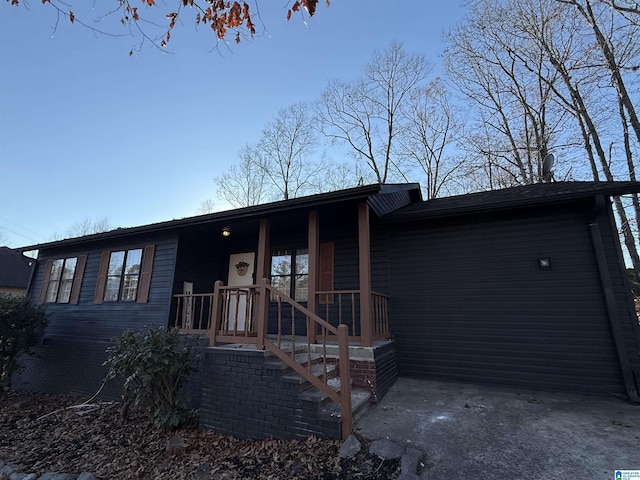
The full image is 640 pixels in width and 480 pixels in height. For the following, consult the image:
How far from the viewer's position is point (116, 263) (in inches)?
297

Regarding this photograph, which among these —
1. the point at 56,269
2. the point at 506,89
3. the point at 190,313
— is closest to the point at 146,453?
the point at 190,313

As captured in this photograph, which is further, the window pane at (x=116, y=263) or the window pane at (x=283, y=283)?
the window pane at (x=116, y=263)

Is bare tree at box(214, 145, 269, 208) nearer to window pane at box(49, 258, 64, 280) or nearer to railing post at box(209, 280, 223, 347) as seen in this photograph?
Answer: window pane at box(49, 258, 64, 280)

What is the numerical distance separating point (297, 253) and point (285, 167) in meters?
12.7

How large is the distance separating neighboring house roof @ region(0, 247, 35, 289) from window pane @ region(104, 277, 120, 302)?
15.5 meters

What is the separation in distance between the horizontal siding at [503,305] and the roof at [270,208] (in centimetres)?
177

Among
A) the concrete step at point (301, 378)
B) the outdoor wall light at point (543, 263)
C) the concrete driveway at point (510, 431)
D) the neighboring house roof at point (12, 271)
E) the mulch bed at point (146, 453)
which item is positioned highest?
the neighboring house roof at point (12, 271)

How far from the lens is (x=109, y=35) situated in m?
2.77

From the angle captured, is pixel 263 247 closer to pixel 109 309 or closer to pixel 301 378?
pixel 301 378

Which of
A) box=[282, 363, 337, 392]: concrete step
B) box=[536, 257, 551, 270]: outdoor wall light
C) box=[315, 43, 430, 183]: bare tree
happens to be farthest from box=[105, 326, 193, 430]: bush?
box=[315, 43, 430, 183]: bare tree

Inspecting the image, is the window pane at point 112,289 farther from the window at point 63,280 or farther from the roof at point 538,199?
the roof at point 538,199

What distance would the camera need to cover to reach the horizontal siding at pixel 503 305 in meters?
4.68

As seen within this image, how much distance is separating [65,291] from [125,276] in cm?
235

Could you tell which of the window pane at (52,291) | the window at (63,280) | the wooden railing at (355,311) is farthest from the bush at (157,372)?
the window pane at (52,291)
